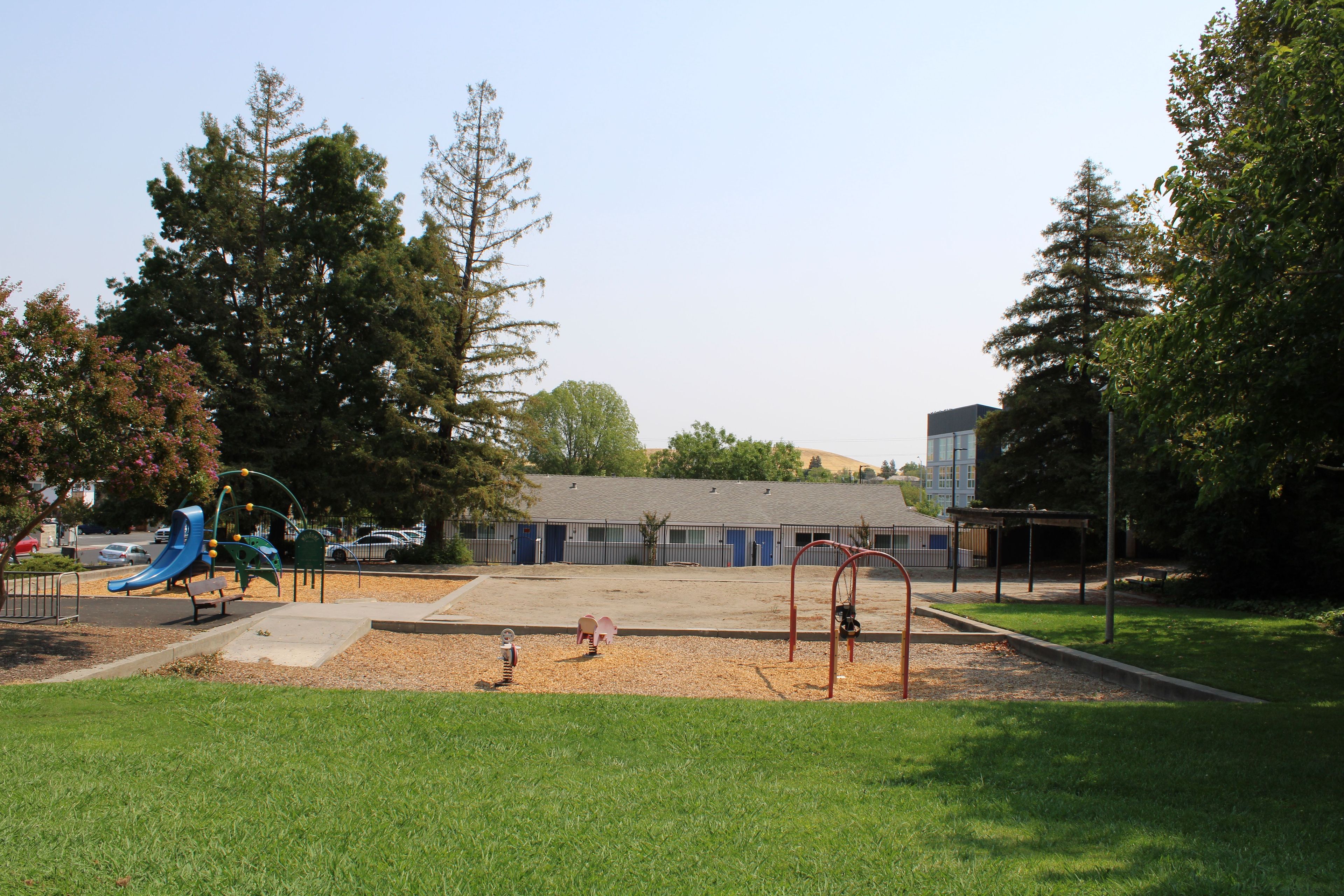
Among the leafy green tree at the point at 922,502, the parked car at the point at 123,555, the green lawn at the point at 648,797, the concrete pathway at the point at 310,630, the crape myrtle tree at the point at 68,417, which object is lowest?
the parked car at the point at 123,555

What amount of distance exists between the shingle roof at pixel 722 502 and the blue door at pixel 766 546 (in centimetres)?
61

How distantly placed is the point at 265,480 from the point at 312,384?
3934mm

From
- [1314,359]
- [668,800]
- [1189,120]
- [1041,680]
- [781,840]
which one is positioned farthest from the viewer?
[1189,120]

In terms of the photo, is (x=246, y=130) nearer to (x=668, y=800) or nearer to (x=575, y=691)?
(x=575, y=691)

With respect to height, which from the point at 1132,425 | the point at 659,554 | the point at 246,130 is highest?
the point at 246,130

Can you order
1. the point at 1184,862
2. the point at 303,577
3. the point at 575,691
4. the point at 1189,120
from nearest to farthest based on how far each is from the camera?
the point at 1184,862 < the point at 575,691 < the point at 1189,120 < the point at 303,577

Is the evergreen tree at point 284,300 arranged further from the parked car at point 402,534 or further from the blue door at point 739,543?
the blue door at point 739,543

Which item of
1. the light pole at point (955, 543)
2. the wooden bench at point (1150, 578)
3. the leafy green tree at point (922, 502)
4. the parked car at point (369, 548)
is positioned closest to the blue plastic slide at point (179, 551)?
the parked car at point (369, 548)

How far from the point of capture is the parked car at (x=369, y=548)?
119ft

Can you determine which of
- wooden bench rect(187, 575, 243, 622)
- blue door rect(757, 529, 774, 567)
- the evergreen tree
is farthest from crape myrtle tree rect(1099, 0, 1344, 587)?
blue door rect(757, 529, 774, 567)

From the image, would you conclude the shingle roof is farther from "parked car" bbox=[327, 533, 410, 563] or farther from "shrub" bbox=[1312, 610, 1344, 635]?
"shrub" bbox=[1312, 610, 1344, 635]

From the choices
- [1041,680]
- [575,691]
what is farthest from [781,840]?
[1041,680]

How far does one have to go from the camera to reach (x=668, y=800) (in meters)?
5.88

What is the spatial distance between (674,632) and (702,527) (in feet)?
91.5
